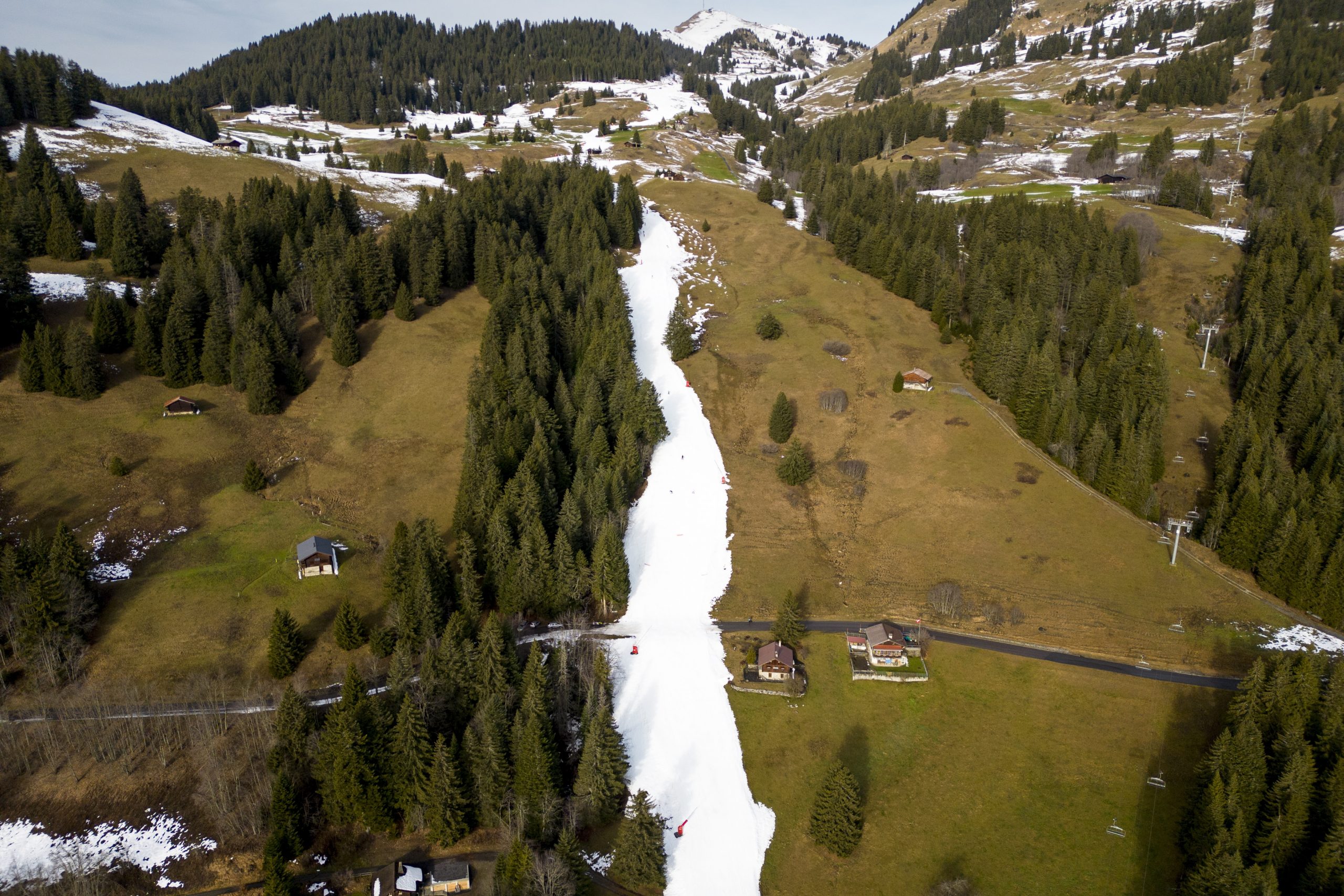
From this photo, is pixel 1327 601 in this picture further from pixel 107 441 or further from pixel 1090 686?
pixel 107 441

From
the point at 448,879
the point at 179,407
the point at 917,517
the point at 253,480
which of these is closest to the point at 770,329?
the point at 917,517

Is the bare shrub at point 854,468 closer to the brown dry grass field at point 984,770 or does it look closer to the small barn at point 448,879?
the brown dry grass field at point 984,770

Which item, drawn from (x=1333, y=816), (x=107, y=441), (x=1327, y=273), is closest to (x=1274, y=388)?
(x=1327, y=273)

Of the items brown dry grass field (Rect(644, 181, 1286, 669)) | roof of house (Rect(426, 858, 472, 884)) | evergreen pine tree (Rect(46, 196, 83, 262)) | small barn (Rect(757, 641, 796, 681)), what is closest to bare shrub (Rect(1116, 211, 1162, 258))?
brown dry grass field (Rect(644, 181, 1286, 669))

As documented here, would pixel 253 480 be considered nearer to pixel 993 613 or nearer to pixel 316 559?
pixel 316 559

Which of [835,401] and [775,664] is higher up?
[835,401]

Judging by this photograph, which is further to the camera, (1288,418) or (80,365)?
(1288,418)

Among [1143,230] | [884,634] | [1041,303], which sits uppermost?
[1143,230]
